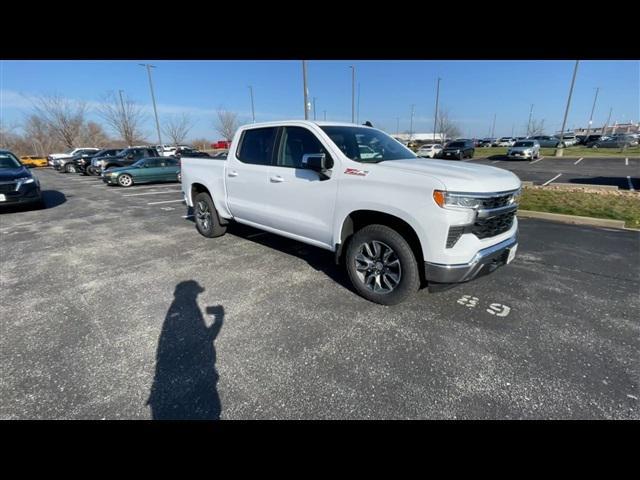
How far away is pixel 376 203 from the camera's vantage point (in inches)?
123

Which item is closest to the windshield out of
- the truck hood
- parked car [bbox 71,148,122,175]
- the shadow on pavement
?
the truck hood

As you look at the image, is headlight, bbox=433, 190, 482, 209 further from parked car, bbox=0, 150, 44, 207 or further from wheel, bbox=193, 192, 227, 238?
parked car, bbox=0, 150, 44, 207

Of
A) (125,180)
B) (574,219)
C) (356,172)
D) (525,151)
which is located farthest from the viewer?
(525,151)

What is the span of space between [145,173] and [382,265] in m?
16.3

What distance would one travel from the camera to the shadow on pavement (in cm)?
206

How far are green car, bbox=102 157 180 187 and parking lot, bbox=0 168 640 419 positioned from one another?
1187 centimetres

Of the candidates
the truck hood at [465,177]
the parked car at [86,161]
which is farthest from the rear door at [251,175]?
the parked car at [86,161]

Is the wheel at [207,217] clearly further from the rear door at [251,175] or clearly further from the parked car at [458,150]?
the parked car at [458,150]

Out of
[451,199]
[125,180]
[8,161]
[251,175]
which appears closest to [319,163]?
[451,199]

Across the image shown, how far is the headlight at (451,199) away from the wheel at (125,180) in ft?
55.1

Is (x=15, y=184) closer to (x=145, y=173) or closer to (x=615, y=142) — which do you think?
(x=145, y=173)

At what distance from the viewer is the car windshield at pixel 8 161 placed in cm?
882
